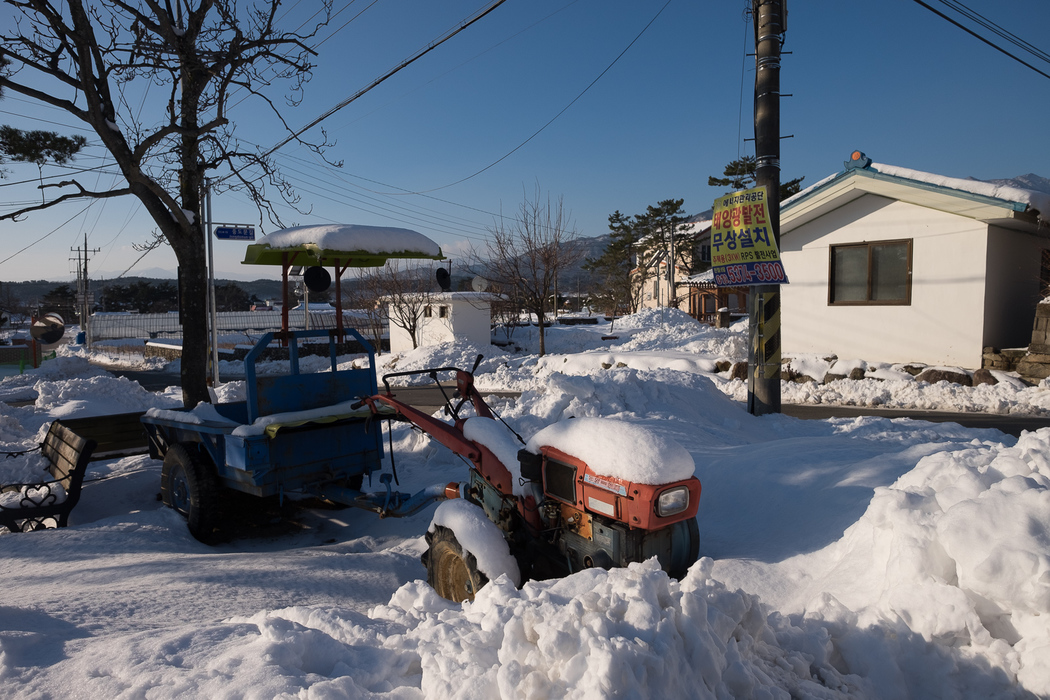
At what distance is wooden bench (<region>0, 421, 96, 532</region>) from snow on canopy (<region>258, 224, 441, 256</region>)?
9.23ft

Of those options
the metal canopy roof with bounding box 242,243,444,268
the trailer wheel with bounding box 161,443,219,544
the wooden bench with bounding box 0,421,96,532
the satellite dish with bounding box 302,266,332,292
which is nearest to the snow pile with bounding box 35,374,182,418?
the wooden bench with bounding box 0,421,96,532

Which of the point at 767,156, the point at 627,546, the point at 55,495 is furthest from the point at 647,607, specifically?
the point at 767,156

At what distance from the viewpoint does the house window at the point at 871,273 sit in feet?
42.1

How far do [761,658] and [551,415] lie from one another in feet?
19.8

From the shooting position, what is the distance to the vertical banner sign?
8.27m

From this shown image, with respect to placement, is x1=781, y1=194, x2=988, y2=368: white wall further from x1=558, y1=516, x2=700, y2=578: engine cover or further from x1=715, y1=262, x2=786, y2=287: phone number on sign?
x1=558, y1=516, x2=700, y2=578: engine cover

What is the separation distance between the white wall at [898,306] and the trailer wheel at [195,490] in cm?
1235

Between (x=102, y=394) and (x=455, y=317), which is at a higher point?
(x=455, y=317)

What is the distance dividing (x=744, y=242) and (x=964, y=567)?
632cm

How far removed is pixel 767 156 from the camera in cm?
836

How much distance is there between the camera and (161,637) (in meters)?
2.74

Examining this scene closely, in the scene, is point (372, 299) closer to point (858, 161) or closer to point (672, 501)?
point (858, 161)

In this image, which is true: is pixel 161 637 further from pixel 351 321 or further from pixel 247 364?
pixel 351 321

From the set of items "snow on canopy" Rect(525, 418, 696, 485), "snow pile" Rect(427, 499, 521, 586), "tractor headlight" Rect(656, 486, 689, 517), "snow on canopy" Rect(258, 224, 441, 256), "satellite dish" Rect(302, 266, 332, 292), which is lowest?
"snow pile" Rect(427, 499, 521, 586)
